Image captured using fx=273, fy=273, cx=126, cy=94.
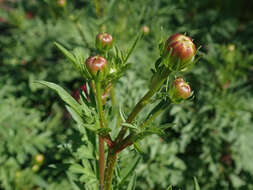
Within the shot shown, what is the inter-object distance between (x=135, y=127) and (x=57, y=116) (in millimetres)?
1474

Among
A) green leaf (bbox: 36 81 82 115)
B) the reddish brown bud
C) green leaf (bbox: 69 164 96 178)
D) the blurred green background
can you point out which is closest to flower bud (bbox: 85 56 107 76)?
green leaf (bbox: 36 81 82 115)

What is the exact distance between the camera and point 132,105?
1560 mm

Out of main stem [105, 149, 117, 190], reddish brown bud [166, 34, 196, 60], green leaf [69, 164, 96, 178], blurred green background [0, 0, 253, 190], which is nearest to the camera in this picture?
reddish brown bud [166, 34, 196, 60]

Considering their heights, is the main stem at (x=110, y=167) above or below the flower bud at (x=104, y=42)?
below

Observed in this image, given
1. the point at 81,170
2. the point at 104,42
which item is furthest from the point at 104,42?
the point at 81,170

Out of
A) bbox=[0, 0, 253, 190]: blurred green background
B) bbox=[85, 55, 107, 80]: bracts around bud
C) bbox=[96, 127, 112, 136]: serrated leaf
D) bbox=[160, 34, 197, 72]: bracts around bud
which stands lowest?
bbox=[0, 0, 253, 190]: blurred green background

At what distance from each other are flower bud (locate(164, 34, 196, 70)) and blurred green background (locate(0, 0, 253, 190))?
824 millimetres

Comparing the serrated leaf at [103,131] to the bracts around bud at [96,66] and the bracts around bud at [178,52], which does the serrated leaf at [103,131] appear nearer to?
the bracts around bud at [96,66]

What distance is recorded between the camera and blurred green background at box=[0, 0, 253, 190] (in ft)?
5.94

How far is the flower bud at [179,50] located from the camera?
71 centimetres

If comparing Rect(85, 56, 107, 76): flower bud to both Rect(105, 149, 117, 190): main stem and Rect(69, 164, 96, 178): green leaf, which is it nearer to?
Rect(105, 149, 117, 190): main stem

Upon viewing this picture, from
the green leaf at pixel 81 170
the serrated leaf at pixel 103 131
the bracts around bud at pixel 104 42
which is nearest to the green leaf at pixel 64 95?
the serrated leaf at pixel 103 131

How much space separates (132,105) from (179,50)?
2.85 ft

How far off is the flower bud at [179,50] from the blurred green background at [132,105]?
2.70ft
